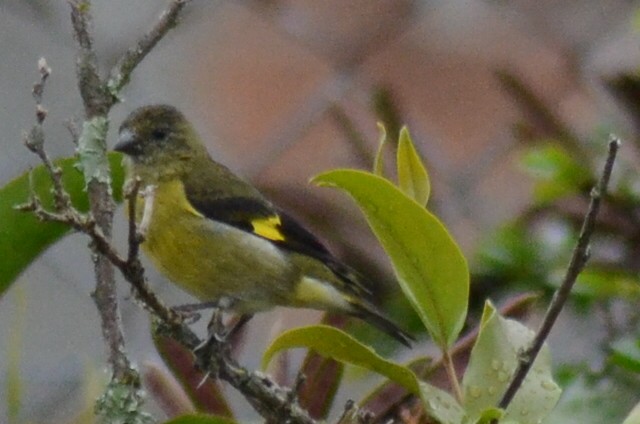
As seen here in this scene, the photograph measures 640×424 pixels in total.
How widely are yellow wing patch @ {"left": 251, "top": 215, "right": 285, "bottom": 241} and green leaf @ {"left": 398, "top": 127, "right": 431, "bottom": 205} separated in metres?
0.70

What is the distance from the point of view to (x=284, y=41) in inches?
117

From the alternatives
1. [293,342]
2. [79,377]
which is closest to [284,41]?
[79,377]

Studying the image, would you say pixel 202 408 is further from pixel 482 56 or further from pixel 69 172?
pixel 482 56

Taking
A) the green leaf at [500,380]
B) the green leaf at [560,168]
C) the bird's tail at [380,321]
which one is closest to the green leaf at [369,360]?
the green leaf at [500,380]

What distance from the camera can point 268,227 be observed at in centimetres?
187

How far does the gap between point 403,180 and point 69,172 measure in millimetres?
330

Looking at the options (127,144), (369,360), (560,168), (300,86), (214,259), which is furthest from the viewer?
(300,86)

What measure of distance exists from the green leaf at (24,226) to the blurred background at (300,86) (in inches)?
47.4

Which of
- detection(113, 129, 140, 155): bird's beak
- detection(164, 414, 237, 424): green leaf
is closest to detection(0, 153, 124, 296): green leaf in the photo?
detection(164, 414, 237, 424): green leaf

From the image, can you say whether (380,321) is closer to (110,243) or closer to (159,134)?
(159,134)

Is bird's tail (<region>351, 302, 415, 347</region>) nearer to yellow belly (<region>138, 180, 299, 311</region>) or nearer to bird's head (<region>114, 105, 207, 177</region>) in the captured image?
yellow belly (<region>138, 180, 299, 311</region>)

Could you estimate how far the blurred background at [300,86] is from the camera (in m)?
2.59

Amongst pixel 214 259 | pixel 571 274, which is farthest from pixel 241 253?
pixel 571 274

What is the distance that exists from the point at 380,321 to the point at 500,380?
61 centimetres
